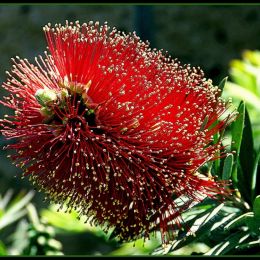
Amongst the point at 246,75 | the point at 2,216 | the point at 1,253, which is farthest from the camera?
the point at 246,75

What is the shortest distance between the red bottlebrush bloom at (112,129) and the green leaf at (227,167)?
0.03 m

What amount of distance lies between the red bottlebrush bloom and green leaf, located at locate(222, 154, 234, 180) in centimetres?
3

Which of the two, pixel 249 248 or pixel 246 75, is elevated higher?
pixel 246 75

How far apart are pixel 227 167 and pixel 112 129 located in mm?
237

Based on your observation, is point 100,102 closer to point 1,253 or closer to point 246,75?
point 1,253

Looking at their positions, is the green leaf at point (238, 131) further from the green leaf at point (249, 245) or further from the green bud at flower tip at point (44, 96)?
the green bud at flower tip at point (44, 96)

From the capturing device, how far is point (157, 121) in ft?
4.02

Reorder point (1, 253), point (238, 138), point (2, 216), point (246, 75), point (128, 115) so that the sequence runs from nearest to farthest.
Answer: point (128, 115), point (238, 138), point (1, 253), point (2, 216), point (246, 75)

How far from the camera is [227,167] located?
1.26 meters

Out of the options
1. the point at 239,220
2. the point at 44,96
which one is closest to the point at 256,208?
the point at 239,220

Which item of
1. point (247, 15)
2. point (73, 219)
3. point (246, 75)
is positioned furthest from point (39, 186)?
point (247, 15)

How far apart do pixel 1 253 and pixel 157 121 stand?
553 millimetres

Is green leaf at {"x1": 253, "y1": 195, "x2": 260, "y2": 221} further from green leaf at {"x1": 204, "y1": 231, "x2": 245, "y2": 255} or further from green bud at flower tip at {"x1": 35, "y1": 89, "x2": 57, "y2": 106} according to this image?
green bud at flower tip at {"x1": 35, "y1": 89, "x2": 57, "y2": 106}

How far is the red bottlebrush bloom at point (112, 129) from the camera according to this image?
1.21m
